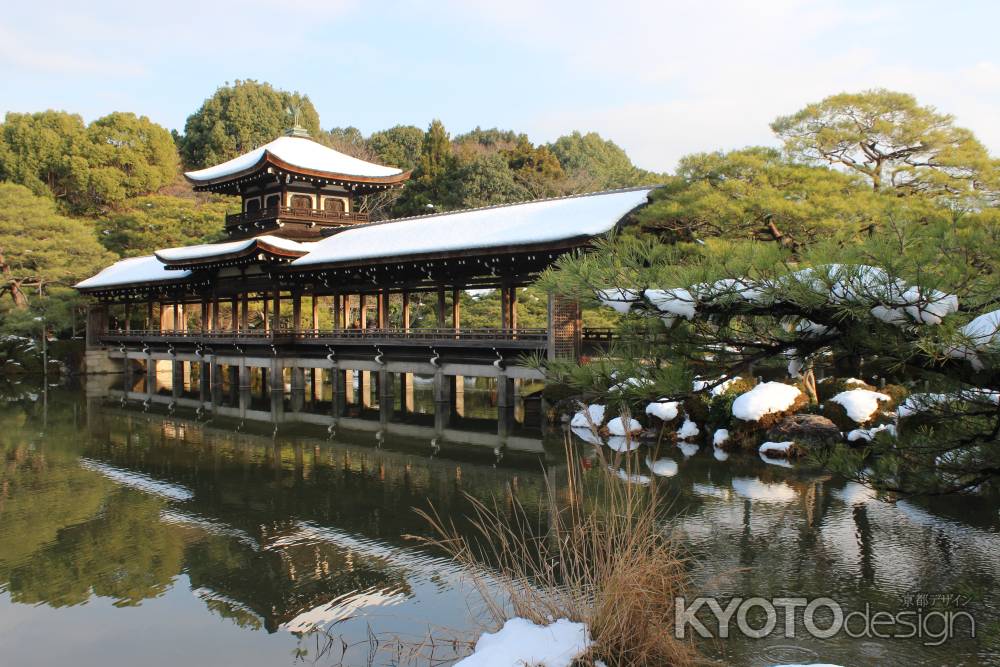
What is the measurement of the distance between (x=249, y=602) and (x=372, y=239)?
14.8 m

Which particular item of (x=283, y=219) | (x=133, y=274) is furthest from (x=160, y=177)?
(x=283, y=219)

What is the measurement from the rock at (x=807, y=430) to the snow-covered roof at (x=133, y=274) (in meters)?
19.8

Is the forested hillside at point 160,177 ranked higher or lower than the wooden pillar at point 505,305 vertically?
higher

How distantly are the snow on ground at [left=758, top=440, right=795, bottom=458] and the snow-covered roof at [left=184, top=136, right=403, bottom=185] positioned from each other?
1604 centimetres

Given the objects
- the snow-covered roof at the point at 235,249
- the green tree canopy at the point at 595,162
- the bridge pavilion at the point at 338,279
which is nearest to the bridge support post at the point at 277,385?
the bridge pavilion at the point at 338,279

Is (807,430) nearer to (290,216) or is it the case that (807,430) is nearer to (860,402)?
(860,402)

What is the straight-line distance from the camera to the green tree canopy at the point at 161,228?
1324 inches

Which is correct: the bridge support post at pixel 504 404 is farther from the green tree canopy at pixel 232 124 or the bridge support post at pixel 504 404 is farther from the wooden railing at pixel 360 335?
the green tree canopy at pixel 232 124

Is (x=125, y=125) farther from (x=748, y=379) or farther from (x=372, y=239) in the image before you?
(x=748, y=379)

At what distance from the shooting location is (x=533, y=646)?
4355mm
